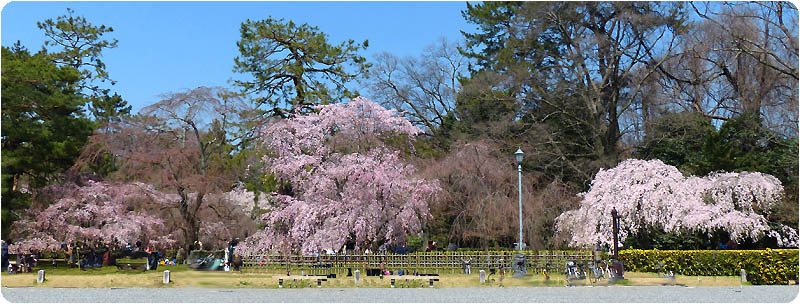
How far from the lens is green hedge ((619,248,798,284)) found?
64.5 feet

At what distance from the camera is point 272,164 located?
29.4 meters

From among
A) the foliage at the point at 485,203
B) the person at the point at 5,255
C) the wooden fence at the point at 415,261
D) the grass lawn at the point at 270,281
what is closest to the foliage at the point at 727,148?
the foliage at the point at 485,203

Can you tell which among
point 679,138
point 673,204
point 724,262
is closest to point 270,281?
point 724,262

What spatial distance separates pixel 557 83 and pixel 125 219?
21669 mm

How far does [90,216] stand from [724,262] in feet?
77.3

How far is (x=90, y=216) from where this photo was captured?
29.2 meters

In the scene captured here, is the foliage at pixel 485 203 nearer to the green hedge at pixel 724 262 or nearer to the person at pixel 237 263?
the green hedge at pixel 724 262

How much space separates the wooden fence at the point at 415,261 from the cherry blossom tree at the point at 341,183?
2.14m

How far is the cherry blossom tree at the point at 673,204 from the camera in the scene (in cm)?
2683

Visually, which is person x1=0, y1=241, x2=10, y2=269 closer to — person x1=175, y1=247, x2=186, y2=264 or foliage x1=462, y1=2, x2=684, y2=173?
person x1=175, y1=247, x2=186, y2=264

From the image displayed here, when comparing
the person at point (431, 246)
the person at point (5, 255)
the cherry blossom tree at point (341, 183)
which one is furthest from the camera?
the person at point (431, 246)

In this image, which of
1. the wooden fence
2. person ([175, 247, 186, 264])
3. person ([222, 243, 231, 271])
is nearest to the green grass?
the wooden fence

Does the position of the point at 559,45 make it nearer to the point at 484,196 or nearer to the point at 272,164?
the point at 484,196

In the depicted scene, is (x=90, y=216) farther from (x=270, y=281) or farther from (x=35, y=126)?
(x=270, y=281)
